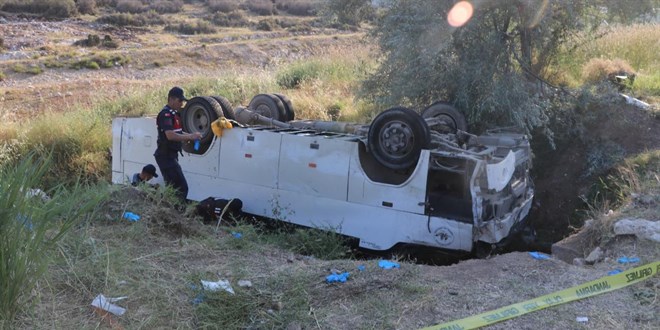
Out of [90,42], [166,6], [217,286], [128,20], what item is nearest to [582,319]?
[217,286]

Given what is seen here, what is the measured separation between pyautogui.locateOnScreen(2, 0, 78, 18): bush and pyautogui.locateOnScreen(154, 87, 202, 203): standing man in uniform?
42384 mm

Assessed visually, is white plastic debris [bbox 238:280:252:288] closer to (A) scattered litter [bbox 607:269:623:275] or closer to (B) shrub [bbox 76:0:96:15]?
(A) scattered litter [bbox 607:269:623:275]

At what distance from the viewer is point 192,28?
43.3m

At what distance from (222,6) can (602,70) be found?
48224mm

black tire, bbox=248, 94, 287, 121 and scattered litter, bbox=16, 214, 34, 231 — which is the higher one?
black tire, bbox=248, 94, 287, 121

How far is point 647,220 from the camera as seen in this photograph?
19.6 feet

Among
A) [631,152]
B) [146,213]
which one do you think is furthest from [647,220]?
[146,213]

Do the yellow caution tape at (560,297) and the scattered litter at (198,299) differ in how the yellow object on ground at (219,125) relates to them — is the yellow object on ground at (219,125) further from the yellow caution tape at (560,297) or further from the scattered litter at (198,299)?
the yellow caution tape at (560,297)

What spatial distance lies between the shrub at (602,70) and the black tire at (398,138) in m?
6.81

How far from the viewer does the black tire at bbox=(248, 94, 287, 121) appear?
8.37m

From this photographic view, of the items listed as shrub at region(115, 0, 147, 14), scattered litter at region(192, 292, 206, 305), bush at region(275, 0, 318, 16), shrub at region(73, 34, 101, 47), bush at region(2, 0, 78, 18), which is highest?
bush at region(275, 0, 318, 16)

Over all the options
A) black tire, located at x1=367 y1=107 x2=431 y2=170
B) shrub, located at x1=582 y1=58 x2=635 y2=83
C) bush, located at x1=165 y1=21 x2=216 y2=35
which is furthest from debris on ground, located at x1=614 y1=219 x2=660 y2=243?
bush, located at x1=165 y1=21 x2=216 y2=35

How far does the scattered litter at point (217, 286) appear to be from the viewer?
13.7ft

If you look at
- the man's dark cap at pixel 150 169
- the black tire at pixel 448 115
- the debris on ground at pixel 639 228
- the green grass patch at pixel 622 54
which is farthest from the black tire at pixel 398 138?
the green grass patch at pixel 622 54
